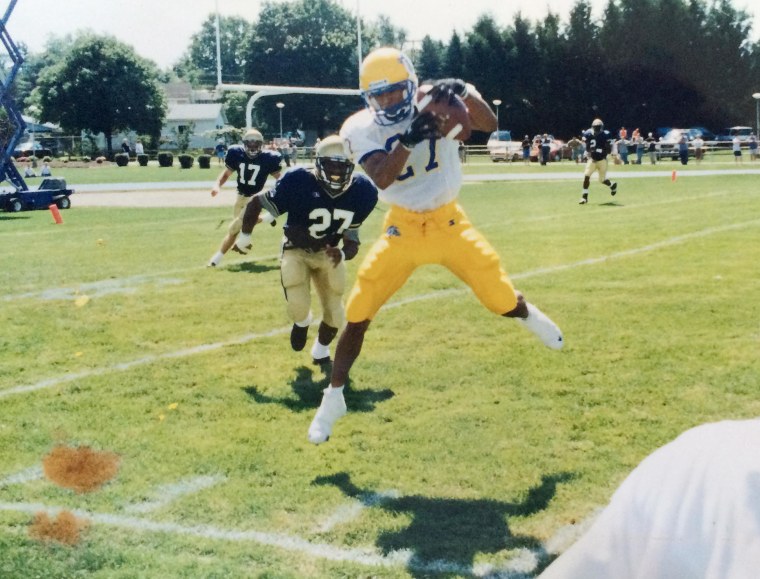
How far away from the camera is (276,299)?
8641mm

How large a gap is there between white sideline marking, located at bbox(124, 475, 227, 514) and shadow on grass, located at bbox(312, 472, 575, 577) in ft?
1.64

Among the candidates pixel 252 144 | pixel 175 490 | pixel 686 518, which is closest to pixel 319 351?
pixel 175 490

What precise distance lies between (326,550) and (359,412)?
172 centimetres

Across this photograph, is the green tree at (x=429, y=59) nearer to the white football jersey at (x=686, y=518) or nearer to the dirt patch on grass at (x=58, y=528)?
the dirt patch on grass at (x=58, y=528)

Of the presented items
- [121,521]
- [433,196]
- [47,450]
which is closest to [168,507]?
[121,521]

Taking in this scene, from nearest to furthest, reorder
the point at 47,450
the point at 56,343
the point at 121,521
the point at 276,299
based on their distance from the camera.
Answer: the point at 121,521 < the point at 47,450 < the point at 56,343 < the point at 276,299

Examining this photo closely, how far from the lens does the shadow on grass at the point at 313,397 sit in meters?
5.28

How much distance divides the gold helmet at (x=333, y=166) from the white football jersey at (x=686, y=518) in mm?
4382

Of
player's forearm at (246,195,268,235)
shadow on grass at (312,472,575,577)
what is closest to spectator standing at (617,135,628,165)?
player's forearm at (246,195,268,235)

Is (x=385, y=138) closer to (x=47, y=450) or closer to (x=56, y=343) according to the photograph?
(x=47, y=450)

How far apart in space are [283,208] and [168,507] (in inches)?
105

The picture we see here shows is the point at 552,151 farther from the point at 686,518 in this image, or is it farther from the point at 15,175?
the point at 686,518

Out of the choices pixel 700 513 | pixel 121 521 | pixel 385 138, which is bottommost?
pixel 121 521

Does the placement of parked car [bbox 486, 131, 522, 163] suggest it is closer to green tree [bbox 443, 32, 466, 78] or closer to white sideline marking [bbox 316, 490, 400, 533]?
green tree [bbox 443, 32, 466, 78]
